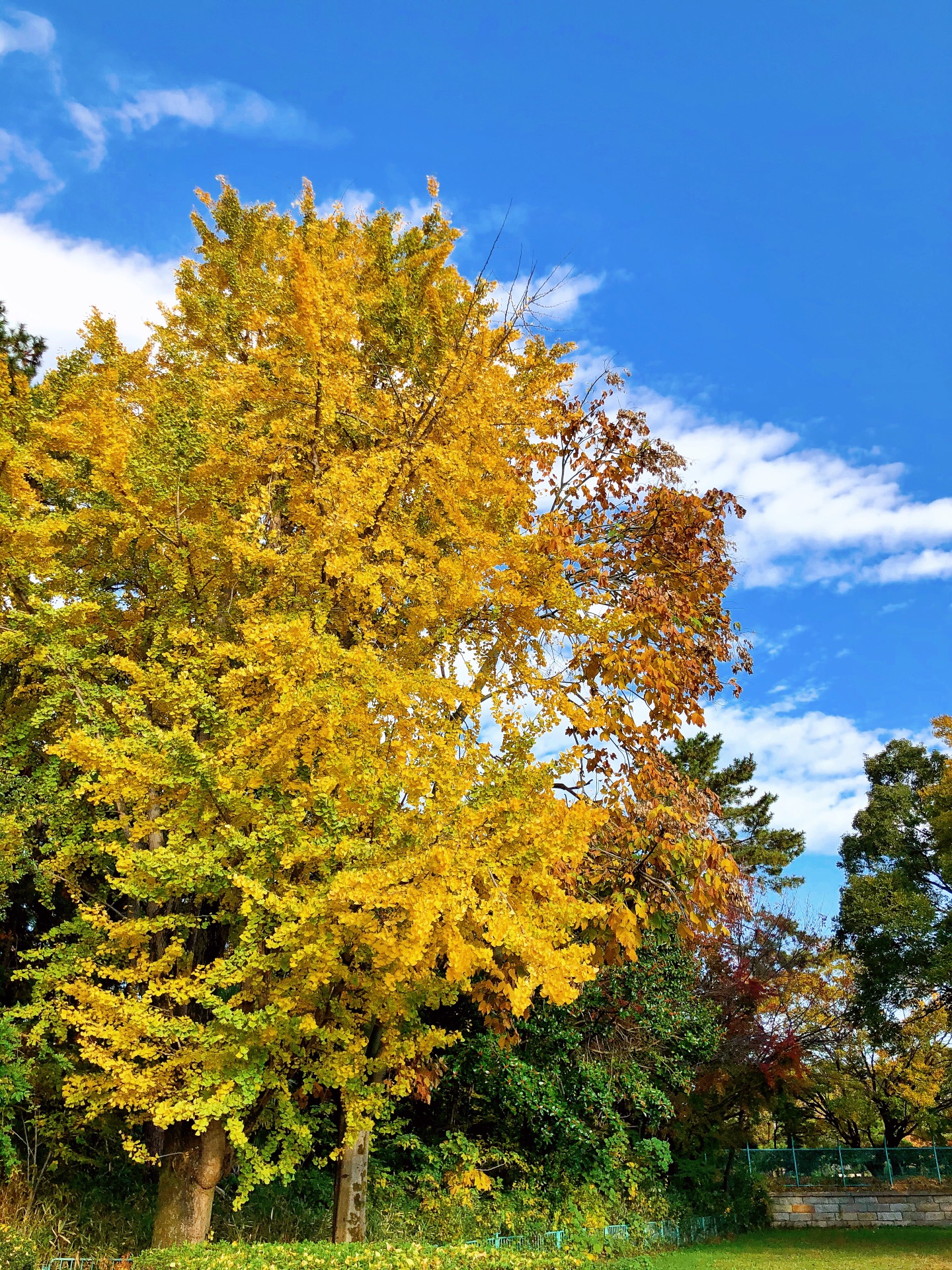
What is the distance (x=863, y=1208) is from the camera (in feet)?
68.6

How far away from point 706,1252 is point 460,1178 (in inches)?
293

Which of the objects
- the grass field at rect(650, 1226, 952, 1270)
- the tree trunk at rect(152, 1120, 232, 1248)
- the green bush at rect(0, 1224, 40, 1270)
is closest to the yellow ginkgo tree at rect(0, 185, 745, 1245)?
the tree trunk at rect(152, 1120, 232, 1248)

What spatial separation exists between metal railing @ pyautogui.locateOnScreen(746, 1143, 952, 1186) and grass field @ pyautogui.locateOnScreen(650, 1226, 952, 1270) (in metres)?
1.38

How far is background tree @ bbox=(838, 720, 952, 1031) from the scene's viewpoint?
18.5 metres

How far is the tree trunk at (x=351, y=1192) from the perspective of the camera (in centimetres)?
816

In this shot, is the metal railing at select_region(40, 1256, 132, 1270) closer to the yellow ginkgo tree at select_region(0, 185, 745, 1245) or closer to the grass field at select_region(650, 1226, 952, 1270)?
the yellow ginkgo tree at select_region(0, 185, 745, 1245)

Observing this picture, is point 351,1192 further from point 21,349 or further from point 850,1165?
point 850,1165

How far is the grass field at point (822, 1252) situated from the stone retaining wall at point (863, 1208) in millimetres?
676

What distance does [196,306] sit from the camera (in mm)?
11391

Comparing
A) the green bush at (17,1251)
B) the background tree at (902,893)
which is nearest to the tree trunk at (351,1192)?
the green bush at (17,1251)

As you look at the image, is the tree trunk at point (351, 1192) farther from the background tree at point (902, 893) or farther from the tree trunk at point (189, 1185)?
the background tree at point (902, 893)

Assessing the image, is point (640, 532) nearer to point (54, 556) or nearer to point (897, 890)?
point (54, 556)

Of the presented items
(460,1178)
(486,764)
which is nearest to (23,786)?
(486,764)

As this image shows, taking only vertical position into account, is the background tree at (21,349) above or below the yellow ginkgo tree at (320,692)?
above
